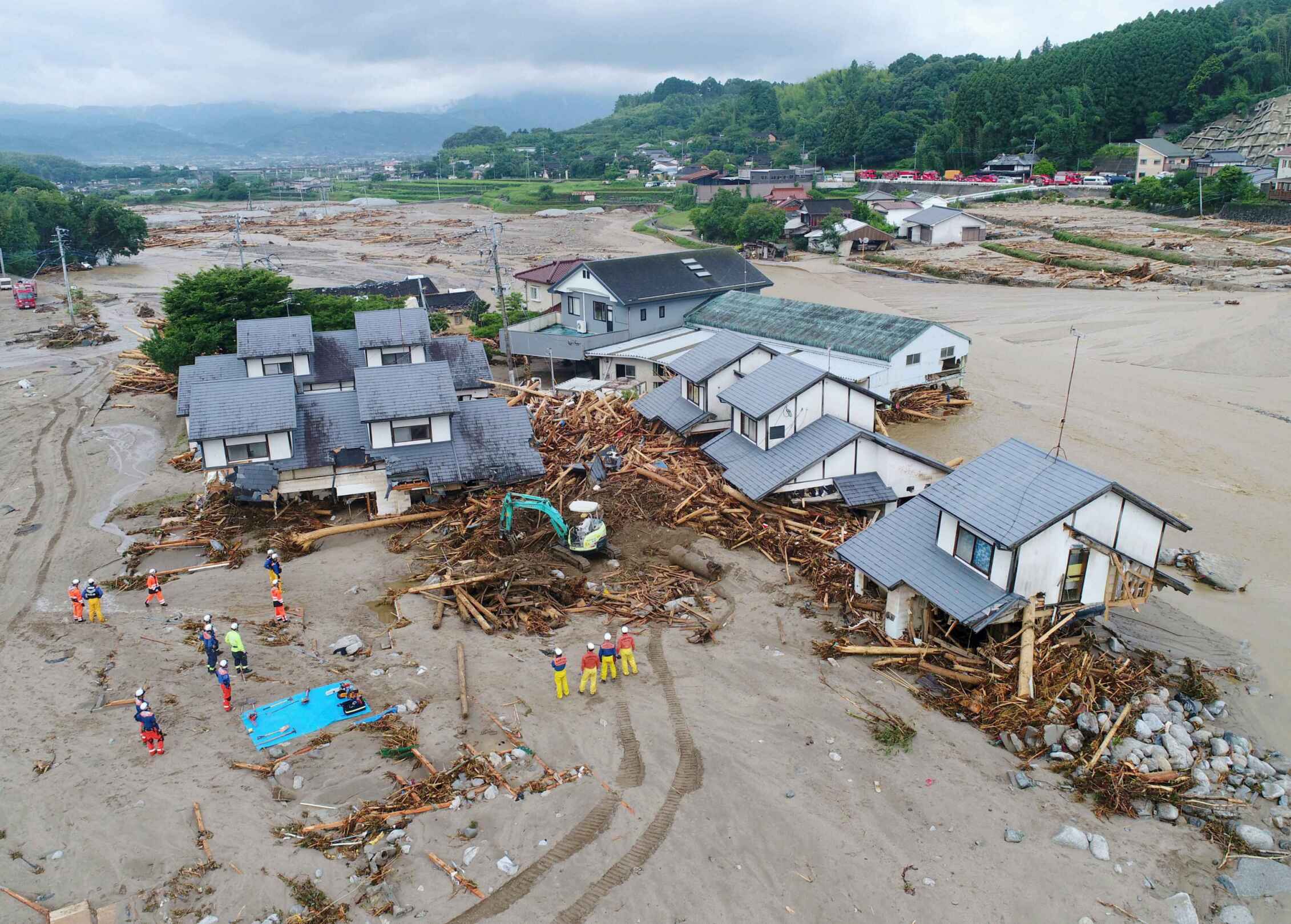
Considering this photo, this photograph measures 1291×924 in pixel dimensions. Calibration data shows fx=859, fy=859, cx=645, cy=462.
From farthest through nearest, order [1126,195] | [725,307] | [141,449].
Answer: [1126,195] → [725,307] → [141,449]

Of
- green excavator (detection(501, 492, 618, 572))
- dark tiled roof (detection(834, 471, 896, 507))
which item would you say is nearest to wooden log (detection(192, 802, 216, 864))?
green excavator (detection(501, 492, 618, 572))

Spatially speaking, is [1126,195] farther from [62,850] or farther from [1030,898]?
[62,850]

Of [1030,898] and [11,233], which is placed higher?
[11,233]

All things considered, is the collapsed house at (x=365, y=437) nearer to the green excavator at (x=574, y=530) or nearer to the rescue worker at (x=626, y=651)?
the green excavator at (x=574, y=530)

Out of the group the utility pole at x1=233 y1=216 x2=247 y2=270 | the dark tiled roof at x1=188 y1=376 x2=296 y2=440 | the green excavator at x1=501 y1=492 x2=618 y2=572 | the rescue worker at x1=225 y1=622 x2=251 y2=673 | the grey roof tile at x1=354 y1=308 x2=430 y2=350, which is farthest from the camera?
the utility pole at x1=233 y1=216 x2=247 y2=270

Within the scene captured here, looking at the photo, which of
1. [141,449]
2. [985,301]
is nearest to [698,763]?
[141,449]

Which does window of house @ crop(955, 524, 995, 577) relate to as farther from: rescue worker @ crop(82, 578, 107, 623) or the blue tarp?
rescue worker @ crop(82, 578, 107, 623)
